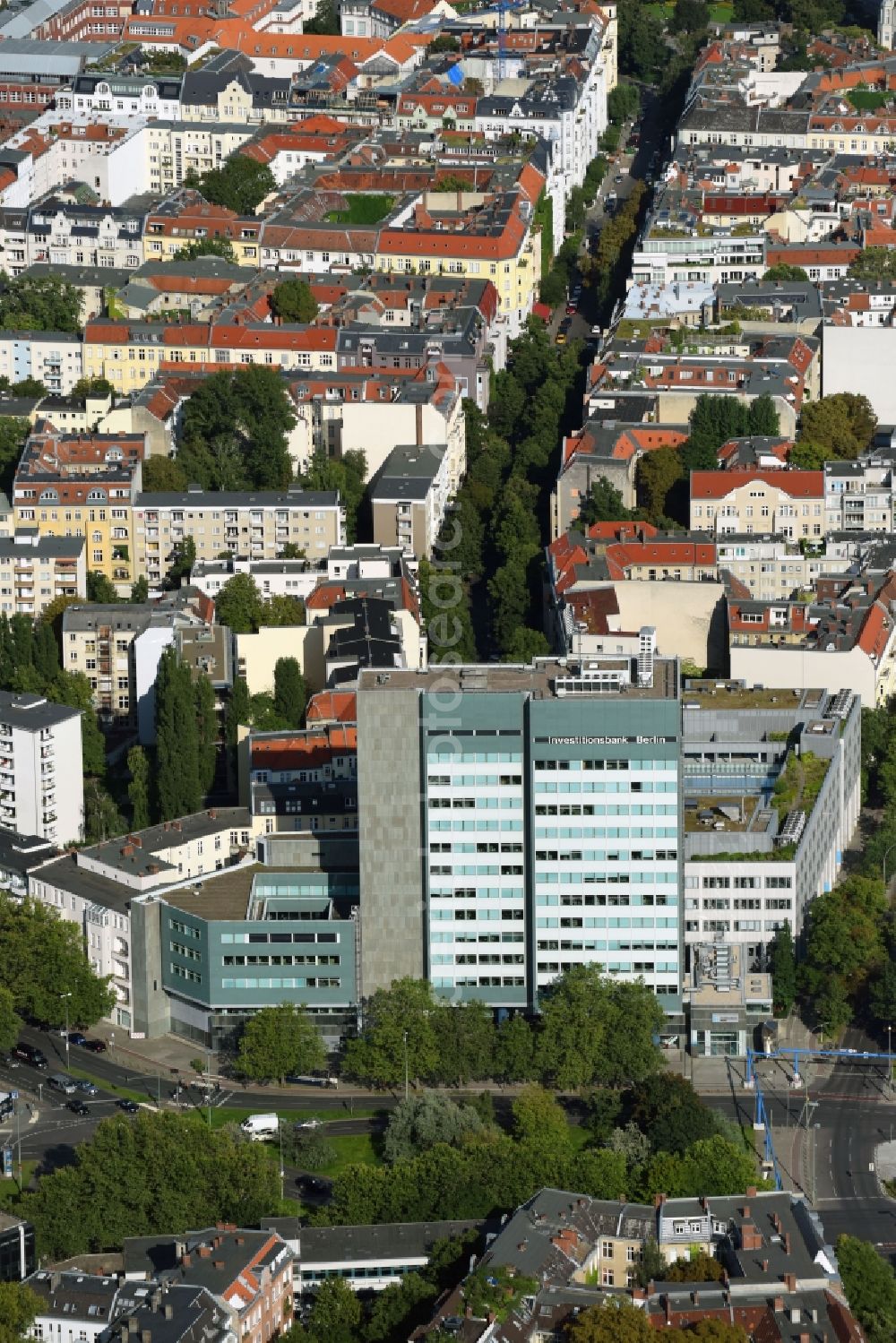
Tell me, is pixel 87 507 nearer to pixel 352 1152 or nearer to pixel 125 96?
pixel 352 1152

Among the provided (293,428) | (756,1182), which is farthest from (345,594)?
(756,1182)

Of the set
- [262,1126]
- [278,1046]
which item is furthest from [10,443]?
[262,1126]

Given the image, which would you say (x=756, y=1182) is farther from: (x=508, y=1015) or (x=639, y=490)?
(x=639, y=490)

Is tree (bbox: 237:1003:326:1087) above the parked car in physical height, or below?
above

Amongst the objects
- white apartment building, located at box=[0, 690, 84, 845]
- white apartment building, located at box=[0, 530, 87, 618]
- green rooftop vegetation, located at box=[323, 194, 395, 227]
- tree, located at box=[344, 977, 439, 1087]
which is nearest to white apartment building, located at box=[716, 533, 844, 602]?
white apartment building, located at box=[0, 530, 87, 618]

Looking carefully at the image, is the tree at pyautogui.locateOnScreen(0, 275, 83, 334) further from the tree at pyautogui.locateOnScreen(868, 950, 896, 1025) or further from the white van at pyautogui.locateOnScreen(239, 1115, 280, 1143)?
the tree at pyautogui.locateOnScreen(868, 950, 896, 1025)
